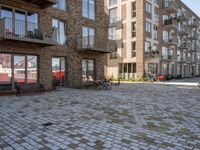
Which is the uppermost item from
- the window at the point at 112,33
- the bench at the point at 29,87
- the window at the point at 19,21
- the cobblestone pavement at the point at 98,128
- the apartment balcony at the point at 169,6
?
the apartment balcony at the point at 169,6

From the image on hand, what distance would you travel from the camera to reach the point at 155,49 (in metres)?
32.3

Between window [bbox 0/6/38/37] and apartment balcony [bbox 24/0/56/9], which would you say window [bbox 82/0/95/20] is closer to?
apartment balcony [bbox 24/0/56/9]

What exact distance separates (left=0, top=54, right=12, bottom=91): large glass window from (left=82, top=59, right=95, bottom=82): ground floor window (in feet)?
23.2

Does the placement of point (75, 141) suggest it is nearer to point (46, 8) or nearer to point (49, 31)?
point (49, 31)

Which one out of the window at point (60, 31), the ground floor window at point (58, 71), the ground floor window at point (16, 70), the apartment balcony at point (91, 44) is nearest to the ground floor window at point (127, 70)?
the apartment balcony at point (91, 44)

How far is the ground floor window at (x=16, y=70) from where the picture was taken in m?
Answer: 12.5

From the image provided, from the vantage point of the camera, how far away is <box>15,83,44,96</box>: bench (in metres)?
12.3

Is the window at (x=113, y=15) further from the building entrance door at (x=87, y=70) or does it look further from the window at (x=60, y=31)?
the window at (x=60, y=31)

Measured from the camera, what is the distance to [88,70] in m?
19.1

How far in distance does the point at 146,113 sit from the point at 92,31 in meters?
13.0

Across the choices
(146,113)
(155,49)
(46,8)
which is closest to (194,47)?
(155,49)

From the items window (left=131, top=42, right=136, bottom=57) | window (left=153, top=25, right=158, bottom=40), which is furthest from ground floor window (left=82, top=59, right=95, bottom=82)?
window (left=153, top=25, right=158, bottom=40)

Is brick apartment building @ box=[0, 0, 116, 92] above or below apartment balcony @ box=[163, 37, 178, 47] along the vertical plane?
below

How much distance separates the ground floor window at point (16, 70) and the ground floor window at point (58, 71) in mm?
1977
